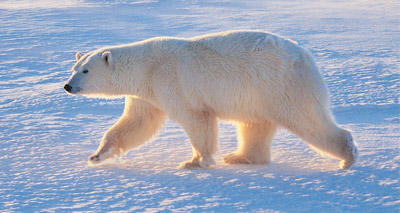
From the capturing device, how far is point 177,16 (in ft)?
34.3

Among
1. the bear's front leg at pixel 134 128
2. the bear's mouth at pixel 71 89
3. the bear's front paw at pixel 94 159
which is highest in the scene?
the bear's mouth at pixel 71 89

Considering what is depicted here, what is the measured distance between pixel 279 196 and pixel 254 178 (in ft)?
1.29

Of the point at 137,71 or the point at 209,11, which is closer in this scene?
the point at 137,71

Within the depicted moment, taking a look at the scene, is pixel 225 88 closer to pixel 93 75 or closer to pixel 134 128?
pixel 134 128

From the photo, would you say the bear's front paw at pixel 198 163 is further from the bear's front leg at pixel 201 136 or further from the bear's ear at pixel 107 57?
the bear's ear at pixel 107 57

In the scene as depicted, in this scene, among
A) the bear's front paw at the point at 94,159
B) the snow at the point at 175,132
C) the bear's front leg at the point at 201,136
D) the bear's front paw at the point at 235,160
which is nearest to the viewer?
the snow at the point at 175,132

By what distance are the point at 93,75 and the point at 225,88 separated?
1005mm

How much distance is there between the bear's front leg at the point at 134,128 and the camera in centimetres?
466

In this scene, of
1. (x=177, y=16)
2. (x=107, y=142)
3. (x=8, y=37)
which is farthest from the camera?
(x=177, y=16)

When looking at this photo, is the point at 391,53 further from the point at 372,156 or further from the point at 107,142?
the point at 107,142

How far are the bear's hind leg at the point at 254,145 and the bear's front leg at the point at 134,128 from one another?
0.65 metres

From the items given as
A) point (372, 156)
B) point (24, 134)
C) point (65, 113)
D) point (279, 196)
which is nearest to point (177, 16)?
point (65, 113)

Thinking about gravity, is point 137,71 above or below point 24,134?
above

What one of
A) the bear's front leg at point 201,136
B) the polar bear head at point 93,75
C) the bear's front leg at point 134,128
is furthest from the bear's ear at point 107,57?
the bear's front leg at point 201,136
